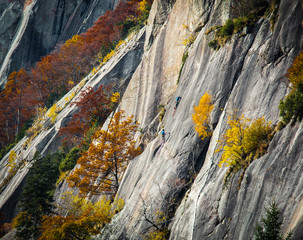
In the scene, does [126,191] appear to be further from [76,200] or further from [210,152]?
[210,152]

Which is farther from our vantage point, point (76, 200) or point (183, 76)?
point (76, 200)

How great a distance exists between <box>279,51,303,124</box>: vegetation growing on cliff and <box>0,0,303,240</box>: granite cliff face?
458 mm

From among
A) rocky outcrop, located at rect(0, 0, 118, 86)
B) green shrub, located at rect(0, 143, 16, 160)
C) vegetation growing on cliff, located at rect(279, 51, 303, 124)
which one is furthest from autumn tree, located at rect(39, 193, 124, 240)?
rocky outcrop, located at rect(0, 0, 118, 86)

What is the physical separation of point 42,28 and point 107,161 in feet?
189

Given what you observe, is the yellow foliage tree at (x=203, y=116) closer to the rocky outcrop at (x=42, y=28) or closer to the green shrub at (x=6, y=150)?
the green shrub at (x=6, y=150)

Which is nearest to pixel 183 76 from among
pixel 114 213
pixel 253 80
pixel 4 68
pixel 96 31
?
pixel 253 80

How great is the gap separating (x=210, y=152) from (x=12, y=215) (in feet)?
98.5

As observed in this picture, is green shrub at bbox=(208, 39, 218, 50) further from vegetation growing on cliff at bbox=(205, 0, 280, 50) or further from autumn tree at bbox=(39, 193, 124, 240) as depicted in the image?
autumn tree at bbox=(39, 193, 124, 240)

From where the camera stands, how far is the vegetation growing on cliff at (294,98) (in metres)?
9.57

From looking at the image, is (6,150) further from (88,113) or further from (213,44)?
(213,44)

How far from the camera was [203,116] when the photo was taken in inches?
597

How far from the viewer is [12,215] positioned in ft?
109

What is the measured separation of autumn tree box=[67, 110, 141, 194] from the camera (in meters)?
22.7

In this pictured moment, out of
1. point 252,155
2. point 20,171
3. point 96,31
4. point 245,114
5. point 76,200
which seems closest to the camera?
point 252,155
